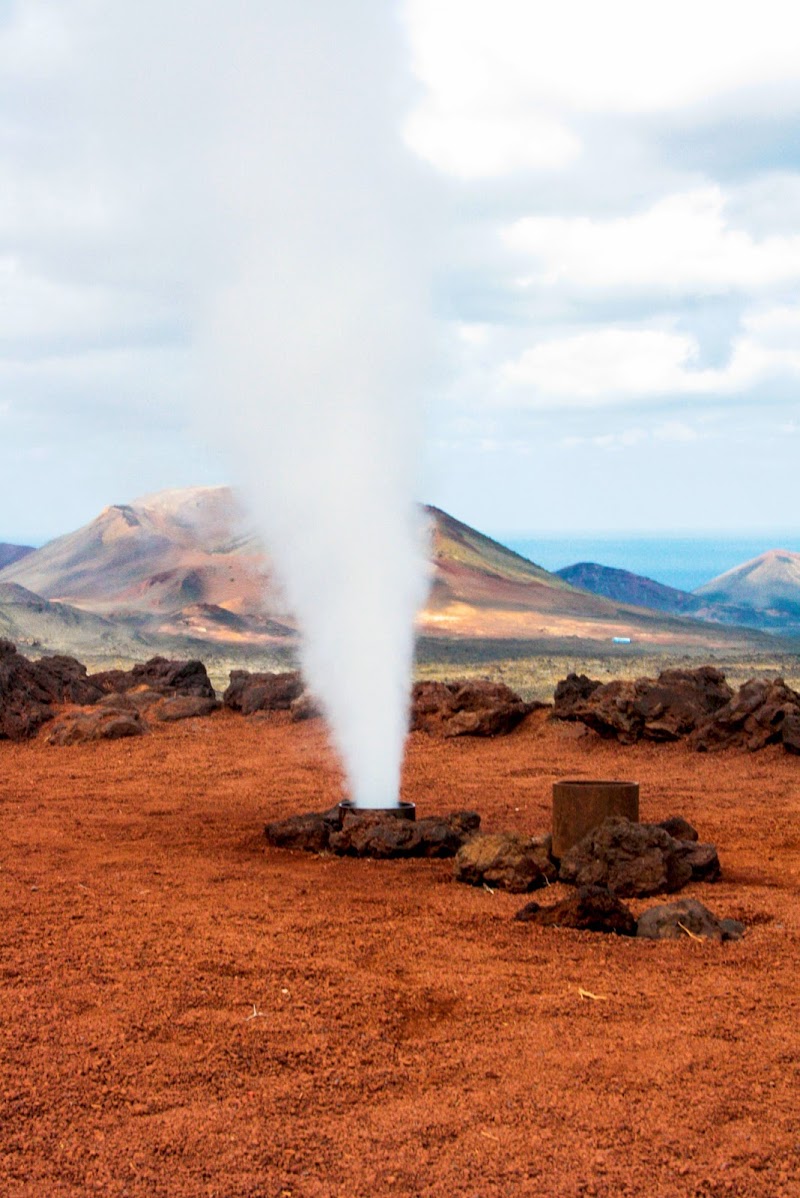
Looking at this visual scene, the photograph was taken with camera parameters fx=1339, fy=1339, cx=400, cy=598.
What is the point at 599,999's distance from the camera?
6.58 m

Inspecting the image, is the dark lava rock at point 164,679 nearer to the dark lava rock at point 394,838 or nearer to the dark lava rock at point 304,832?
the dark lava rock at point 304,832

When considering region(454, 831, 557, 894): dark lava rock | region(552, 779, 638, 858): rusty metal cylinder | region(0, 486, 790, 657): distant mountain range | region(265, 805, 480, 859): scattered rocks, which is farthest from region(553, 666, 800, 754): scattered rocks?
region(0, 486, 790, 657): distant mountain range

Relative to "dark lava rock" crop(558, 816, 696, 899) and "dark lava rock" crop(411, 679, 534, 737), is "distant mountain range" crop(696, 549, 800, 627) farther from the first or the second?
"dark lava rock" crop(558, 816, 696, 899)

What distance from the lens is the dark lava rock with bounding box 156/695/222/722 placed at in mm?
19469

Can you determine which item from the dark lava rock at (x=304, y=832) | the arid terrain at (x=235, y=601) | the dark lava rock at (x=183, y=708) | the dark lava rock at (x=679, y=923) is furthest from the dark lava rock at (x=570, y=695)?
the arid terrain at (x=235, y=601)

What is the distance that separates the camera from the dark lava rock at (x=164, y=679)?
71.8 feet

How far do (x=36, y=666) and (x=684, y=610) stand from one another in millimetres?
68828

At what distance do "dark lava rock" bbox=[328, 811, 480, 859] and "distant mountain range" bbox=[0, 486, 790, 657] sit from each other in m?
35.1

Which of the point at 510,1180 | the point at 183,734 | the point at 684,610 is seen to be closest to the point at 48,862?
the point at 510,1180

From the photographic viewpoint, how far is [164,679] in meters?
22.2

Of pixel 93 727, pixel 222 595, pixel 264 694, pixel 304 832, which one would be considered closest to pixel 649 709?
pixel 264 694

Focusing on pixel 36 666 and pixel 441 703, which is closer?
pixel 441 703

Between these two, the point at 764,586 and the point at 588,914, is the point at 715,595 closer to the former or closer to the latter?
the point at 764,586

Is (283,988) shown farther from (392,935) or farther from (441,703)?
(441,703)
